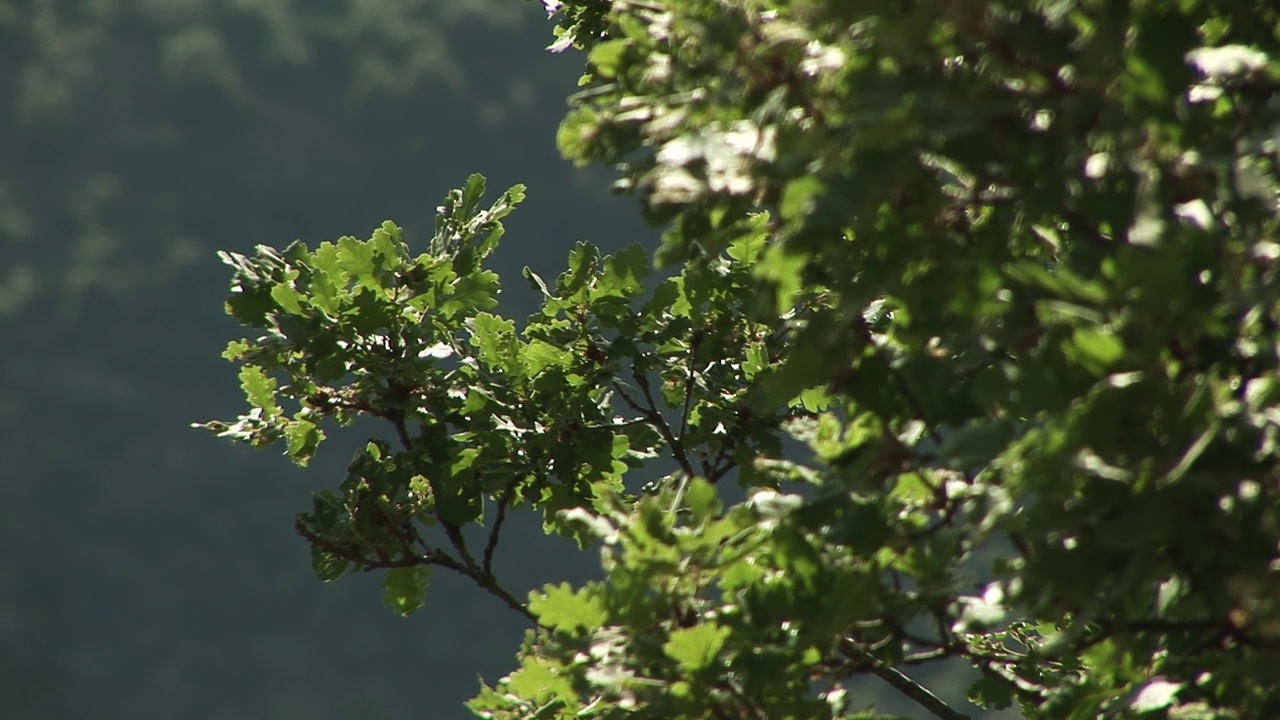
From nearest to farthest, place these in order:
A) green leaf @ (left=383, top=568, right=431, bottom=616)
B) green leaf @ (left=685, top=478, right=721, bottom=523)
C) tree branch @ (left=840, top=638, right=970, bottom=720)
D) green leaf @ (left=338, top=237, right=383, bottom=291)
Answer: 1. green leaf @ (left=685, top=478, right=721, bottom=523)
2. tree branch @ (left=840, top=638, right=970, bottom=720)
3. green leaf @ (left=338, top=237, right=383, bottom=291)
4. green leaf @ (left=383, top=568, right=431, bottom=616)

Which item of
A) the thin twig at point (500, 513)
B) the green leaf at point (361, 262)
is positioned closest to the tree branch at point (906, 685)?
the thin twig at point (500, 513)

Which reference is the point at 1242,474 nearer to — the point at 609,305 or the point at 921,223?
the point at 921,223

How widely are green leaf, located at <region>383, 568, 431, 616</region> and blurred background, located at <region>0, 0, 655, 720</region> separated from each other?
4727 cm

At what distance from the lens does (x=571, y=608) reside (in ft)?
7.89

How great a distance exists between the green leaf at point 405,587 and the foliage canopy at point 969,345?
1360mm

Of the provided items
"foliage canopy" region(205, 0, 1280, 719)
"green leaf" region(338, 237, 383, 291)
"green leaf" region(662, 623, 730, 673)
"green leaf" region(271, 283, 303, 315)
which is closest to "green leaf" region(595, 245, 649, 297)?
"green leaf" region(338, 237, 383, 291)

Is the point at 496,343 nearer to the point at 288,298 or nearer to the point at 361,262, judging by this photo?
the point at 361,262

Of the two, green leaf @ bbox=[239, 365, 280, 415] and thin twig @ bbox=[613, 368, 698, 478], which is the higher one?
green leaf @ bbox=[239, 365, 280, 415]

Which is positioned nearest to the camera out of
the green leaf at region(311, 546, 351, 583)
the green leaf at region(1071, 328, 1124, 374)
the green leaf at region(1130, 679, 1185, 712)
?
the green leaf at region(1071, 328, 1124, 374)

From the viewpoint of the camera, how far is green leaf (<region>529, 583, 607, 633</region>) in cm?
239

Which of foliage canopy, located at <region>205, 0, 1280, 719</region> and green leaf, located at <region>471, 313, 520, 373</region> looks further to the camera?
green leaf, located at <region>471, 313, 520, 373</region>

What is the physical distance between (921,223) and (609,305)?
1865mm

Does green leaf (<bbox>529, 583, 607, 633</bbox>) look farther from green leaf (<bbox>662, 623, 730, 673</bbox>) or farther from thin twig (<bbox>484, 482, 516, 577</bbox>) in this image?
thin twig (<bbox>484, 482, 516, 577</bbox>)

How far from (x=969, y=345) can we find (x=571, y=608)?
73 centimetres
